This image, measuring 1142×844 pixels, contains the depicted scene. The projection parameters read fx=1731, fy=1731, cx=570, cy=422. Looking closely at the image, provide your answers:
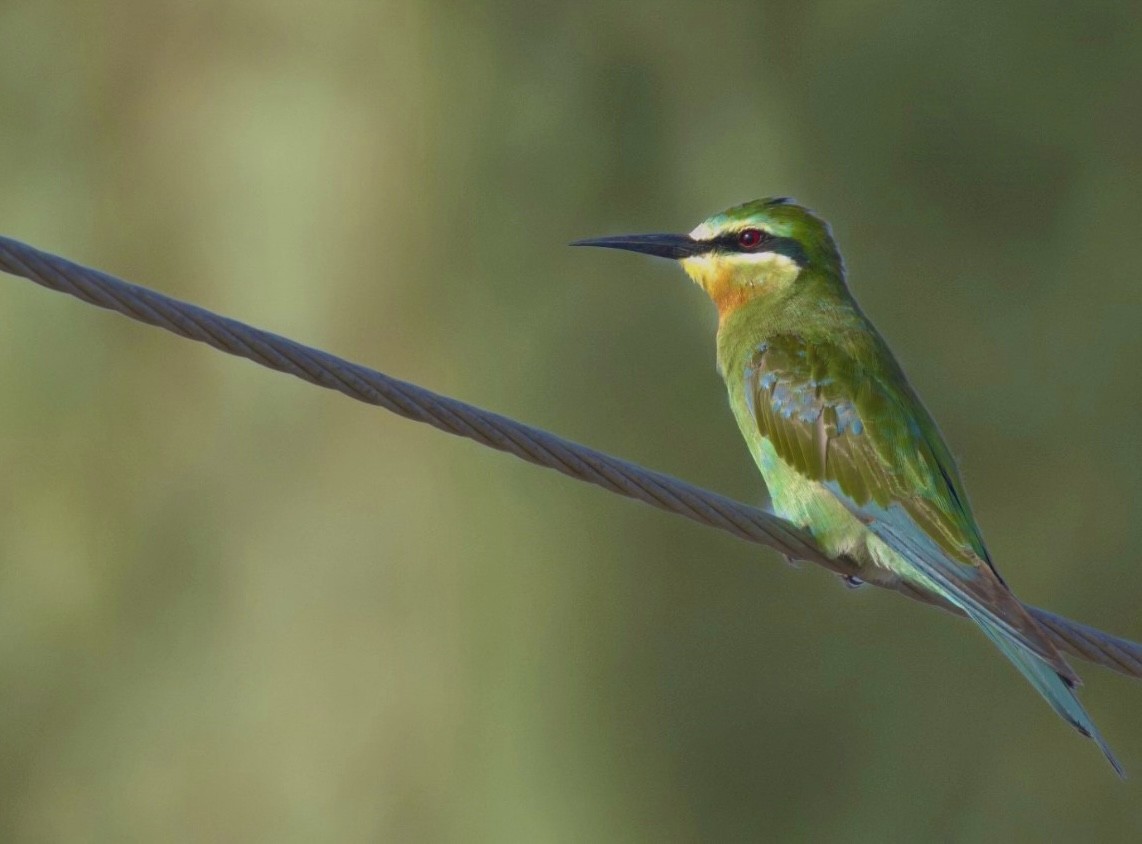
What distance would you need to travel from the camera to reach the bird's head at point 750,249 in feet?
14.9

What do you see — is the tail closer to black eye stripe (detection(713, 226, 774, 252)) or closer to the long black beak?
black eye stripe (detection(713, 226, 774, 252))

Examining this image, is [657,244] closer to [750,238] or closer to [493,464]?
[750,238]

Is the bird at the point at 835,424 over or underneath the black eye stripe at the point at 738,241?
underneath

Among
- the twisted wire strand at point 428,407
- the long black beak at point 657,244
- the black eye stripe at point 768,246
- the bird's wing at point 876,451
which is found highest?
the black eye stripe at point 768,246

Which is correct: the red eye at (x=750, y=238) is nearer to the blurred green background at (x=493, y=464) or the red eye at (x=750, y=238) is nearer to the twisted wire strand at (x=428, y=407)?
the twisted wire strand at (x=428, y=407)

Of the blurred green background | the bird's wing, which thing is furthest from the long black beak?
the blurred green background

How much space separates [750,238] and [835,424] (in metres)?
0.85

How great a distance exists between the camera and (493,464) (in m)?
8.46

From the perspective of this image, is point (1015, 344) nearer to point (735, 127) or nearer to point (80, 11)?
point (735, 127)

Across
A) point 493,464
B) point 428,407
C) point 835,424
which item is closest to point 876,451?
point 835,424

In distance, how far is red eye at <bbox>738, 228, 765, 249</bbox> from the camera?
15.1 feet

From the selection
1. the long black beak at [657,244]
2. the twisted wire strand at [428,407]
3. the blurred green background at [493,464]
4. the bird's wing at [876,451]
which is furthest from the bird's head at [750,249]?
the blurred green background at [493,464]

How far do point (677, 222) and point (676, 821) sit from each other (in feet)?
9.53

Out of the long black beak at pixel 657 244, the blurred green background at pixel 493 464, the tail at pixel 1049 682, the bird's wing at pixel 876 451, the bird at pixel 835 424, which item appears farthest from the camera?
the blurred green background at pixel 493 464
